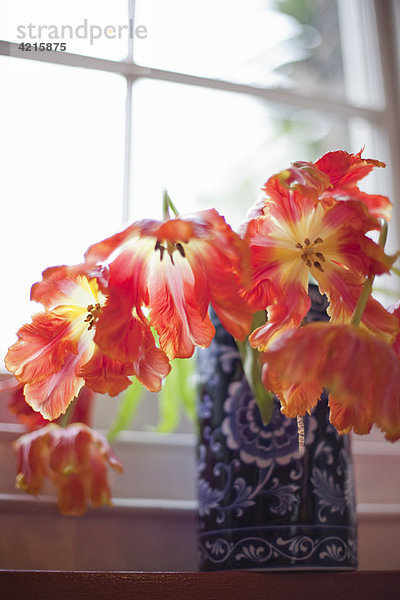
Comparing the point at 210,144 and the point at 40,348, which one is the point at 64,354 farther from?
the point at 210,144

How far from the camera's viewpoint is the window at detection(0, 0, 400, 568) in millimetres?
976

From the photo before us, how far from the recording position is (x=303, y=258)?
500mm

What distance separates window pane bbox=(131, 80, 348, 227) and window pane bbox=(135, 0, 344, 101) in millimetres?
50

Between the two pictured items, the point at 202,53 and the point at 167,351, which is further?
the point at 202,53

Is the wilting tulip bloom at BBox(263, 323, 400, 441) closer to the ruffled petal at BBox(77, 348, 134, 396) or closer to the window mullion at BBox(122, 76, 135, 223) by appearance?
the ruffled petal at BBox(77, 348, 134, 396)

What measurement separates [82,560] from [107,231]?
477mm

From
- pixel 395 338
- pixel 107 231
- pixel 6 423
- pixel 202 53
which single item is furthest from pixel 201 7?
pixel 395 338

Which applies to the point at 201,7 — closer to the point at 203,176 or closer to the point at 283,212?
the point at 203,176

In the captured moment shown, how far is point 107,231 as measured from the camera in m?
1.00

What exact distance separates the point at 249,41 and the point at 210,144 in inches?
8.7

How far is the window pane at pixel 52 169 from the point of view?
947 millimetres

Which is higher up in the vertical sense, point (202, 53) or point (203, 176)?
point (202, 53)

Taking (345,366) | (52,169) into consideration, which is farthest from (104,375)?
(52,169)

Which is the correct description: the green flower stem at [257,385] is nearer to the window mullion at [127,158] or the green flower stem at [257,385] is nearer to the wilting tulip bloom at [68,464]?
the wilting tulip bloom at [68,464]
